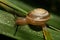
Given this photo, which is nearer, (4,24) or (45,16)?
(45,16)

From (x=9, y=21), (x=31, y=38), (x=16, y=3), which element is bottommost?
(x=31, y=38)

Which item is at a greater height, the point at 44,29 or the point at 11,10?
the point at 11,10

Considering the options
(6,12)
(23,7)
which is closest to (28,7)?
(23,7)

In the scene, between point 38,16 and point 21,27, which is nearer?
point 38,16

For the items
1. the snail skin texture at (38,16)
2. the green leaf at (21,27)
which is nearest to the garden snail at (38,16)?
the snail skin texture at (38,16)

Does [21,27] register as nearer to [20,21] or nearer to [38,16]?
[20,21]

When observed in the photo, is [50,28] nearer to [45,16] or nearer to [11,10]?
[45,16]

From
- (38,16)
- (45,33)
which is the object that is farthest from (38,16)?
(45,33)

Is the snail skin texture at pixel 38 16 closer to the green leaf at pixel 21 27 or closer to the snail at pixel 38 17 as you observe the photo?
the snail at pixel 38 17
